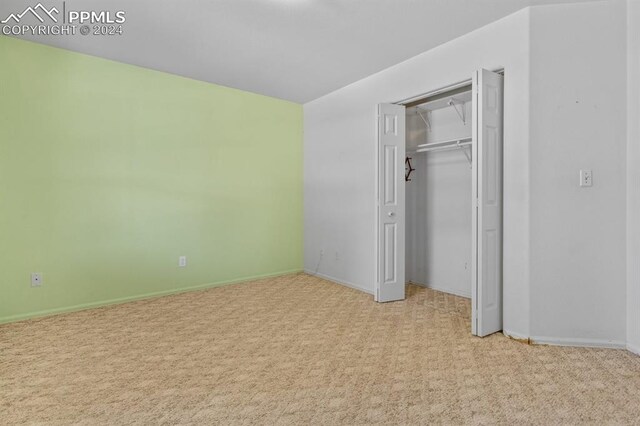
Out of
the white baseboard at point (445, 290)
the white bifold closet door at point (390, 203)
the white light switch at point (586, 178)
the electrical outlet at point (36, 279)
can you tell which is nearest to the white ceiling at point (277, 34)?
the white bifold closet door at point (390, 203)

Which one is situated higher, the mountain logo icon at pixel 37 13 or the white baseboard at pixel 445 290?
the mountain logo icon at pixel 37 13

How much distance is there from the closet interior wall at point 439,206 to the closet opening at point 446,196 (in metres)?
0.01

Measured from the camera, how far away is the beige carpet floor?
1868mm

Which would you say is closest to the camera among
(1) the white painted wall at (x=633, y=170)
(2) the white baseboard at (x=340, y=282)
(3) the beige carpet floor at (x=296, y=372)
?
(3) the beige carpet floor at (x=296, y=372)

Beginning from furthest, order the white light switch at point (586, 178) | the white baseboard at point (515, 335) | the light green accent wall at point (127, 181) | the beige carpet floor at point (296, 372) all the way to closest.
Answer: the light green accent wall at point (127, 181) → the white baseboard at point (515, 335) → the white light switch at point (586, 178) → the beige carpet floor at point (296, 372)

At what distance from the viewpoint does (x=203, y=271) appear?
447cm

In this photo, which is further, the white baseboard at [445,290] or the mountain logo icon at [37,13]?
the white baseboard at [445,290]

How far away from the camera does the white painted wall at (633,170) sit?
→ 255cm

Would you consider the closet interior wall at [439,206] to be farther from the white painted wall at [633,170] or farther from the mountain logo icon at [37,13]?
the mountain logo icon at [37,13]

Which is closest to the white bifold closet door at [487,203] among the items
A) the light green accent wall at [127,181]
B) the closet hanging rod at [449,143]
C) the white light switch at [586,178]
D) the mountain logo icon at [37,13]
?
the white light switch at [586,178]

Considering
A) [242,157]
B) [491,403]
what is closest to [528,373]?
[491,403]

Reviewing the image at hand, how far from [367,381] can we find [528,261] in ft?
5.22

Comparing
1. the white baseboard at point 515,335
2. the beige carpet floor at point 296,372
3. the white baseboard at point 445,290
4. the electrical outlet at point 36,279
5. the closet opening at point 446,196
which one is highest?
the closet opening at point 446,196

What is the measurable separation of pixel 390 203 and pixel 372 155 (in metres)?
0.71
